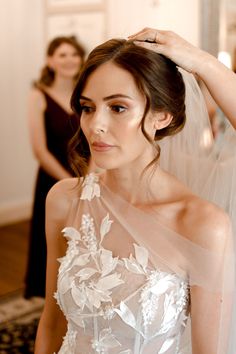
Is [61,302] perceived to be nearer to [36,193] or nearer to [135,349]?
[135,349]

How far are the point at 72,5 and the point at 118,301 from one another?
3585 millimetres

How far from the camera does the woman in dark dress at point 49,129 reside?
2879 mm

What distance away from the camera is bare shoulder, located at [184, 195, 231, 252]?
110cm

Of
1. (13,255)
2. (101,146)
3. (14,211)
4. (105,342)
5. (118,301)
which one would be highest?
(101,146)

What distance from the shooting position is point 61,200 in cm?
139

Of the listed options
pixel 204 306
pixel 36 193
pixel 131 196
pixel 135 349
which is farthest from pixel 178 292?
pixel 36 193

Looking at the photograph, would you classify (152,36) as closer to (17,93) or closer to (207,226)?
(207,226)

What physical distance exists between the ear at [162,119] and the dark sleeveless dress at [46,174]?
161 centimetres

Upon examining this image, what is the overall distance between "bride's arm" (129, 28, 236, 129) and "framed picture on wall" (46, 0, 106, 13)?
3.07m

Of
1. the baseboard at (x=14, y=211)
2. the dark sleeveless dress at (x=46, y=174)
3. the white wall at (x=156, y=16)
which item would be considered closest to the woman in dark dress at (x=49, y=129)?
the dark sleeveless dress at (x=46, y=174)

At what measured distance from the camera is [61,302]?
1.25m

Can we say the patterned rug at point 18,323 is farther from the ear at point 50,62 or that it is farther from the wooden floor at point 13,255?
the ear at point 50,62

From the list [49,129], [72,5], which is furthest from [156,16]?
[49,129]
